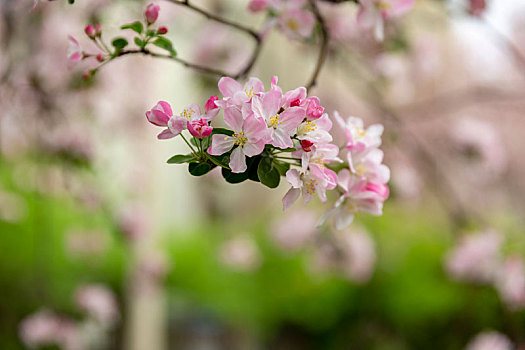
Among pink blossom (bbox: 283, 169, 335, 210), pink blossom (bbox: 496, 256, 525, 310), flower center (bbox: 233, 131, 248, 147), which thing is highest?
flower center (bbox: 233, 131, 248, 147)

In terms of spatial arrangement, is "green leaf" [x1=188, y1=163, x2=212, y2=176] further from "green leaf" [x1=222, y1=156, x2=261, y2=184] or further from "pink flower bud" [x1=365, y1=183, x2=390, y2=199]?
"pink flower bud" [x1=365, y1=183, x2=390, y2=199]

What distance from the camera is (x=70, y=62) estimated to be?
0.58m

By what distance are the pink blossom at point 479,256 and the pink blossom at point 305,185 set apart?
942mm

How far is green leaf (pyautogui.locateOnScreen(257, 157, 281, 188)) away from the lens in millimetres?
411

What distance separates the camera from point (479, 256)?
1262mm

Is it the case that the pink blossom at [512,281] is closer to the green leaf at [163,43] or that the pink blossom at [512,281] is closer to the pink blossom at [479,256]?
the pink blossom at [479,256]

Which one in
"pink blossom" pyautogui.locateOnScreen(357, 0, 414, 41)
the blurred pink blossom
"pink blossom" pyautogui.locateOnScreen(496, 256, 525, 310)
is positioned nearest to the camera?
"pink blossom" pyautogui.locateOnScreen(357, 0, 414, 41)

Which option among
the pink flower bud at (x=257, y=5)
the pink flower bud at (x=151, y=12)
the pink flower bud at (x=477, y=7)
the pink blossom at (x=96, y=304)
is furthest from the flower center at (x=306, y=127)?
the pink blossom at (x=96, y=304)

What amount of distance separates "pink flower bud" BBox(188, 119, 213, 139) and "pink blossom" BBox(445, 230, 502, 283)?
1019 millimetres

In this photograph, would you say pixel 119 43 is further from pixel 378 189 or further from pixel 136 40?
pixel 378 189

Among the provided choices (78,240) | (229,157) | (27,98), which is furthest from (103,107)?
(229,157)

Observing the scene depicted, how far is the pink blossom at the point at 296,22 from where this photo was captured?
2.18 feet

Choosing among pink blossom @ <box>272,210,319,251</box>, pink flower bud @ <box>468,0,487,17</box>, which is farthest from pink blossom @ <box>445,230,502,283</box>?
pink blossom @ <box>272,210,319,251</box>


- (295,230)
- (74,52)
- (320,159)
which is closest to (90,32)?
(74,52)
